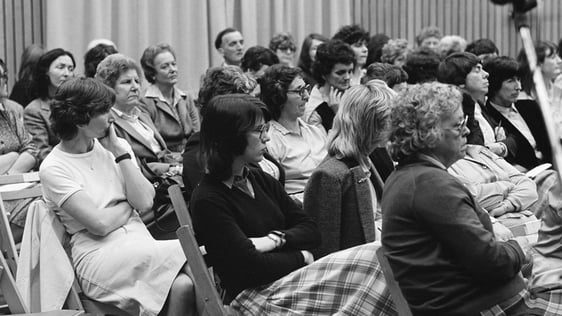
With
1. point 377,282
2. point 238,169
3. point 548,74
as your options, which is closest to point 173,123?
point 238,169

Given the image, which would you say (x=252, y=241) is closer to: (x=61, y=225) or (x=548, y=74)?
(x=61, y=225)

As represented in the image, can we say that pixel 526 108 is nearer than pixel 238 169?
No

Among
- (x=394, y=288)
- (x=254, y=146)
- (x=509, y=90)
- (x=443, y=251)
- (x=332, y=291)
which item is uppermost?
(x=254, y=146)

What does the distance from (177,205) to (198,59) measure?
4.87 metres

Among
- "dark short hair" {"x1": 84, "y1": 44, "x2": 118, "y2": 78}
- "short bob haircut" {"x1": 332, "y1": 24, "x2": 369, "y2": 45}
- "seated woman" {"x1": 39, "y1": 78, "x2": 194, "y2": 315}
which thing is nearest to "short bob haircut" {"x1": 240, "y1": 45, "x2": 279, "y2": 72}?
"short bob haircut" {"x1": 332, "y1": 24, "x2": 369, "y2": 45}

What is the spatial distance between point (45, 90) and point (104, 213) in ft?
6.65

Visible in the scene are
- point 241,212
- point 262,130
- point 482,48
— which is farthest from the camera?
point 482,48

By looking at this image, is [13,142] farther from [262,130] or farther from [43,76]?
[262,130]

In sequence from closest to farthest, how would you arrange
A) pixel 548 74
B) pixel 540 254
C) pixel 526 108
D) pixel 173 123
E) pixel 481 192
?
pixel 540 254 → pixel 481 192 → pixel 173 123 → pixel 526 108 → pixel 548 74

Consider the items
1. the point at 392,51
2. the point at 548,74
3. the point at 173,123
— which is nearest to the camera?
the point at 173,123

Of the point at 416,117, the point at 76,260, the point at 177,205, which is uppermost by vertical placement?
the point at 416,117

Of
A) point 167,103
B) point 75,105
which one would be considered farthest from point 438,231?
point 167,103

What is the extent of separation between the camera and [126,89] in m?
5.45

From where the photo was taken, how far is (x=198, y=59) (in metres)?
8.54
